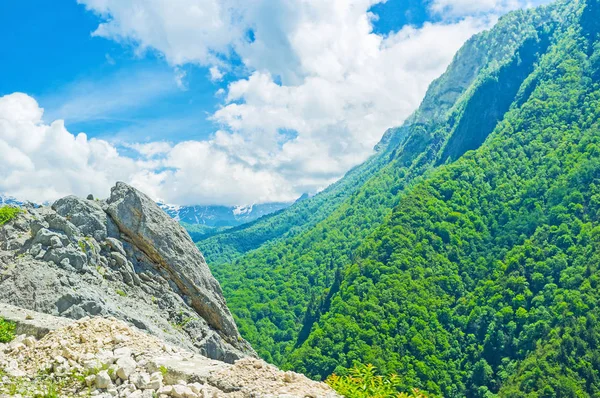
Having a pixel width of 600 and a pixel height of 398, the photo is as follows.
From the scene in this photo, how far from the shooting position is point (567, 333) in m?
108

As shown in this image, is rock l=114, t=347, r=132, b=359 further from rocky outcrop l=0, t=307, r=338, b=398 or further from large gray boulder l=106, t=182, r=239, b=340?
large gray boulder l=106, t=182, r=239, b=340

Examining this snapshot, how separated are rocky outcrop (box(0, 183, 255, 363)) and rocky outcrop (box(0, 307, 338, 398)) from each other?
4.47 metres

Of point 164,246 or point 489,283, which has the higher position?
point 489,283

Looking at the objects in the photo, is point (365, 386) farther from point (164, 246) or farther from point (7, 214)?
point (7, 214)

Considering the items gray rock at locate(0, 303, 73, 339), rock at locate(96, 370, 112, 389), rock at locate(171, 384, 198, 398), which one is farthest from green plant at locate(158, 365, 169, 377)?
gray rock at locate(0, 303, 73, 339)

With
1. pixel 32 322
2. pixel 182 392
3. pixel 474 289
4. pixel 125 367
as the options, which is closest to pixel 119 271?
pixel 32 322

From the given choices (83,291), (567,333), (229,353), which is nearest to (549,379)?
(567,333)

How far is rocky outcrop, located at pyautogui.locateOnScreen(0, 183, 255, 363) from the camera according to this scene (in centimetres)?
1741

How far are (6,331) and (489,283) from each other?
141 metres

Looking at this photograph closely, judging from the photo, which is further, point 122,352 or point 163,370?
point 122,352

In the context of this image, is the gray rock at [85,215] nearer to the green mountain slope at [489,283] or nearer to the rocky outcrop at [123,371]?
the rocky outcrop at [123,371]

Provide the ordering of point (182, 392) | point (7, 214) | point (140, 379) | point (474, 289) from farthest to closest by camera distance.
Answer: point (474, 289) < point (7, 214) < point (140, 379) < point (182, 392)

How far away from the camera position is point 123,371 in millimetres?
10656

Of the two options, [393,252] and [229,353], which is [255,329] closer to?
[393,252]
